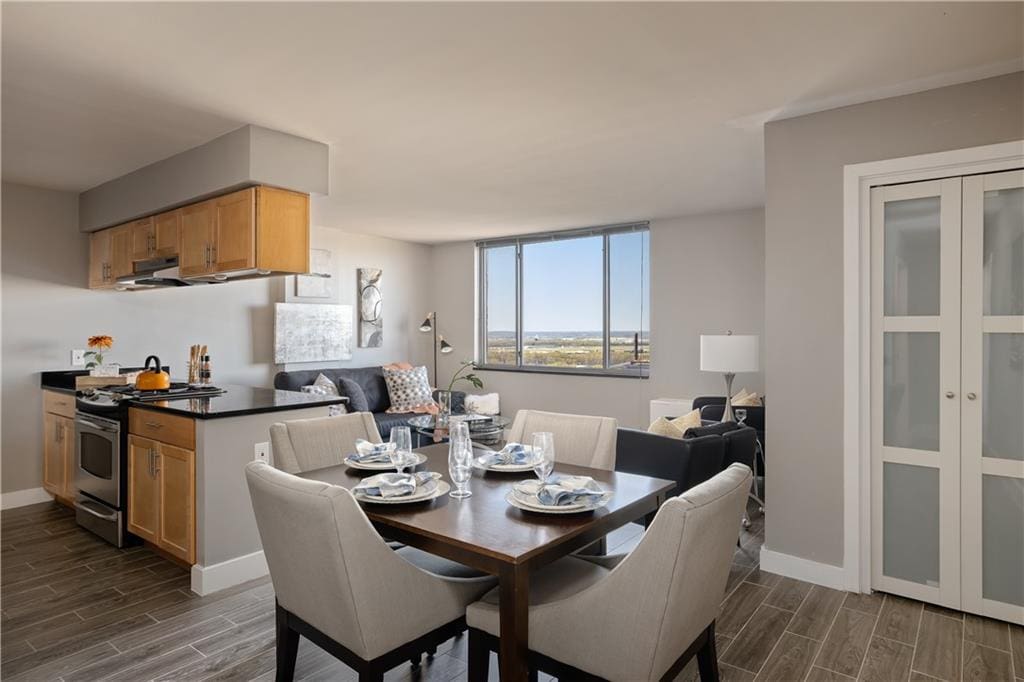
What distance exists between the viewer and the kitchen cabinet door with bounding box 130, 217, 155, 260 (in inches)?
160

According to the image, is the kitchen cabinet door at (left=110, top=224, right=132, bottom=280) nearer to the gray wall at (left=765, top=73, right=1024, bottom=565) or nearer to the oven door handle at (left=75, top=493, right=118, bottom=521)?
the oven door handle at (left=75, top=493, right=118, bottom=521)

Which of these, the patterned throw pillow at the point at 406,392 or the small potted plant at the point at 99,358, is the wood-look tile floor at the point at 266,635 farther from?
the patterned throw pillow at the point at 406,392

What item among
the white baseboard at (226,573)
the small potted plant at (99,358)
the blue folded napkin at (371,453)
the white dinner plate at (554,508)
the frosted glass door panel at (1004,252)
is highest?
the frosted glass door panel at (1004,252)

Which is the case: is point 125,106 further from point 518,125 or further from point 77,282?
point 77,282

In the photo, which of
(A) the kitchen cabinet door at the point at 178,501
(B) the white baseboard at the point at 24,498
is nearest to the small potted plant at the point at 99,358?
(B) the white baseboard at the point at 24,498

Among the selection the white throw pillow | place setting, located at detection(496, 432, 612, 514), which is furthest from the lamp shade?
the white throw pillow

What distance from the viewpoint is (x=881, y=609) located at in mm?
2783

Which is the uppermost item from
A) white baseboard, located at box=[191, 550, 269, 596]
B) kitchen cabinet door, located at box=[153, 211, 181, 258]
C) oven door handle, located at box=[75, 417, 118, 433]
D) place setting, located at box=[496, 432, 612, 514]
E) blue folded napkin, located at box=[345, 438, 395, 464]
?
kitchen cabinet door, located at box=[153, 211, 181, 258]

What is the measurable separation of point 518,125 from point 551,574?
2306mm

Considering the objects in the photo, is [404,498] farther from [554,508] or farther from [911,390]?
[911,390]

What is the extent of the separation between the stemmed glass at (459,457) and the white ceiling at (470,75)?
1.45 m

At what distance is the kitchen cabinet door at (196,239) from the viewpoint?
359cm

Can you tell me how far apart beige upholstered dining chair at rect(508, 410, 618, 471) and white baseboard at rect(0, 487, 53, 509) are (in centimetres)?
398

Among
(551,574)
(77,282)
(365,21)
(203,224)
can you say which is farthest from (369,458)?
(77,282)
